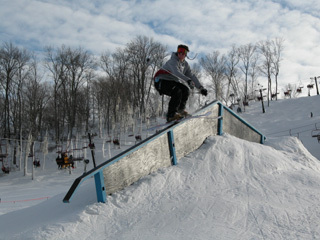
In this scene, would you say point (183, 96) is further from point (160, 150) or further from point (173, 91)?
point (160, 150)

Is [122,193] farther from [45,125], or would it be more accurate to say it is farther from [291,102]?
[45,125]

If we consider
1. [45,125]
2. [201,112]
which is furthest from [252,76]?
[201,112]

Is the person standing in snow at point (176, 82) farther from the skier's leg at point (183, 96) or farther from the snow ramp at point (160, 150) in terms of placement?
the snow ramp at point (160, 150)

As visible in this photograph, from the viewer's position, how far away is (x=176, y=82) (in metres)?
5.21

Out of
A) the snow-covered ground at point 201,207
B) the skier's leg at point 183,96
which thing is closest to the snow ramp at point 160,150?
the snow-covered ground at point 201,207

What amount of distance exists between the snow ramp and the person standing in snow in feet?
1.22

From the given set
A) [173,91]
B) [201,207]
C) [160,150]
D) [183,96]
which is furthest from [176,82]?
[201,207]

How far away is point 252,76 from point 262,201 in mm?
44537

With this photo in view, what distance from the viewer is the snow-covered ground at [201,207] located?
2559 millimetres

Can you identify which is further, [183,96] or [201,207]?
[183,96]

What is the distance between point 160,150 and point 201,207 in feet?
4.80

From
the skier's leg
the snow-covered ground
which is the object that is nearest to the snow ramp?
the snow-covered ground

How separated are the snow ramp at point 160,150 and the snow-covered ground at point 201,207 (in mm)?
149

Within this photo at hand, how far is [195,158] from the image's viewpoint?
4664mm
